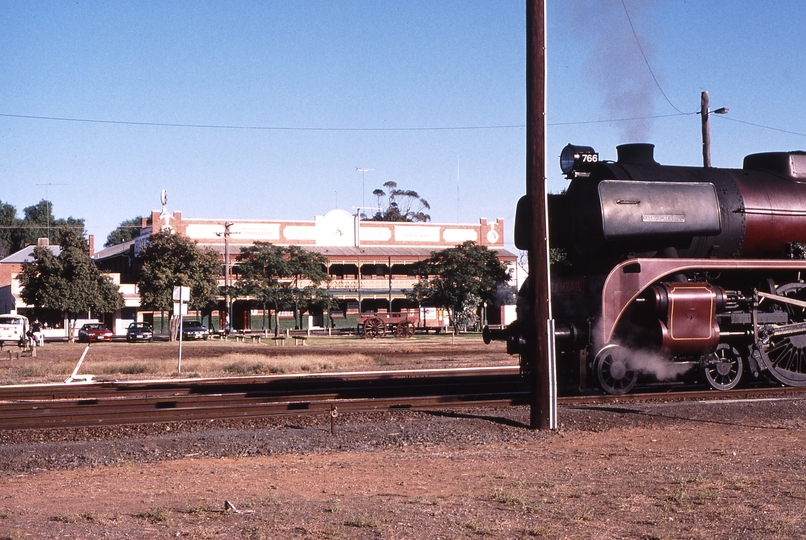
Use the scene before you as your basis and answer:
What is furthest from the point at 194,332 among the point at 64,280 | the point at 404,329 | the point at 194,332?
the point at 404,329

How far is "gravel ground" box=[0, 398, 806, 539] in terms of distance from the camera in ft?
20.7

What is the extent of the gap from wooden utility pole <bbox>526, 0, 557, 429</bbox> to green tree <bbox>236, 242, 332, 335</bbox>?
140ft

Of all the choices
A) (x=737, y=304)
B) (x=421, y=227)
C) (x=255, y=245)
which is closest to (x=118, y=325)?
(x=255, y=245)

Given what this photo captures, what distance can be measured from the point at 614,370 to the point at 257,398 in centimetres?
584

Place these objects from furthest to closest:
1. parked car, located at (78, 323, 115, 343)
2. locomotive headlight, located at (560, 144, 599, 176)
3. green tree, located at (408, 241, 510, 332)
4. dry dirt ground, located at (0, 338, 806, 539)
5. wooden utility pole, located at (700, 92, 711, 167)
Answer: green tree, located at (408, 241, 510, 332) → parked car, located at (78, 323, 115, 343) → wooden utility pole, located at (700, 92, 711, 167) → locomotive headlight, located at (560, 144, 599, 176) → dry dirt ground, located at (0, 338, 806, 539)

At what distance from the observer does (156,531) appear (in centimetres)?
618

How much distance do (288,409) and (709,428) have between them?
5.96 meters

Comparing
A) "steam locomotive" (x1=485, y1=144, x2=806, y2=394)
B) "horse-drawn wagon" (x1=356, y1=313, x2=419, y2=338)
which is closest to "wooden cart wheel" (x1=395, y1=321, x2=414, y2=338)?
"horse-drawn wagon" (x1=356, y1=313, x2=419, y2=338)

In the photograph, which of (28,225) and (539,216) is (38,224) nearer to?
(28,225)

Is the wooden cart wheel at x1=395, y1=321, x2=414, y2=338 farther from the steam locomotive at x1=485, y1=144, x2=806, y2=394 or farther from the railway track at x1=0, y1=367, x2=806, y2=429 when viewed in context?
the steam locomotive at x1=485, y1=144, x2=806, y2=394

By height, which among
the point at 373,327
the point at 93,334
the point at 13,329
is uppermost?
the point at 13,329

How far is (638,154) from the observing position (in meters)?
14.1

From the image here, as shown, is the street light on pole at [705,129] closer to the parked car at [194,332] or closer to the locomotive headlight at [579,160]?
the locomotive headlight at [579,160]

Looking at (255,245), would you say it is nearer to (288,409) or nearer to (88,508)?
(288,409)
